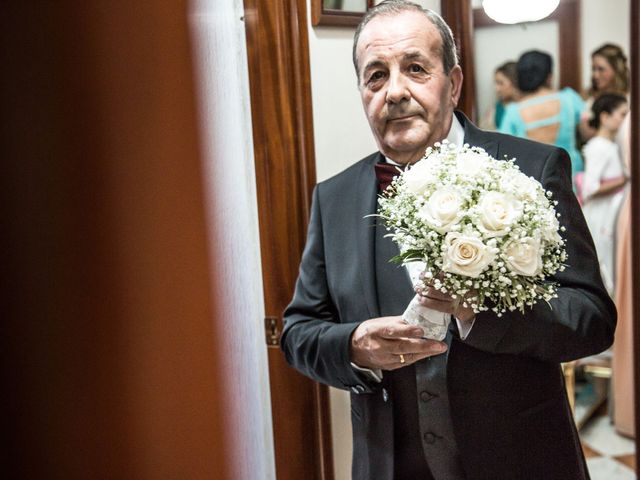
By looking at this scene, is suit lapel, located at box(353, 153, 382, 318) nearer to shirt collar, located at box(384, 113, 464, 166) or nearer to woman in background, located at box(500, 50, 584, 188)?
shirt collar, located at box(384, 113, 464, 166)

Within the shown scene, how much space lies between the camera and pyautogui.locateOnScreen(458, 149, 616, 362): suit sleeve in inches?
53.9

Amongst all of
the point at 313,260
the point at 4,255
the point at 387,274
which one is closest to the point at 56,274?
the point at 4,255

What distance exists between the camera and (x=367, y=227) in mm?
1647

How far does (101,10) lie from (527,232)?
1.60 m

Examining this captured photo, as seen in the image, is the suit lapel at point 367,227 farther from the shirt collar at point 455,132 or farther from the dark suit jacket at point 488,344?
the shirt collar at point 455,132

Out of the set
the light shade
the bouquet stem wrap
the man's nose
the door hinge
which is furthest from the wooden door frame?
the bouquet stem wrap

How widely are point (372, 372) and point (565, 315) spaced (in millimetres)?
408

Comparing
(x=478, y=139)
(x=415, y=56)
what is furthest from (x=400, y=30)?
(x=478, y=139)

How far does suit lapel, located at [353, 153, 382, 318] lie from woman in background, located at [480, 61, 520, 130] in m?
0.29

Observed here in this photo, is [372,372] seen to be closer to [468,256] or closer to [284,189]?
[468,256]

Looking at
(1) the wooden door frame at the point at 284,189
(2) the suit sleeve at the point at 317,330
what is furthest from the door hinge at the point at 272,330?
(2) the suit sleeve at the point at 317,330

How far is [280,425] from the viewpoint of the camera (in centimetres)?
201

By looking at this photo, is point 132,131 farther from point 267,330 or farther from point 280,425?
point 280,425

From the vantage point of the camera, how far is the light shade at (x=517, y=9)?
5.32ft
